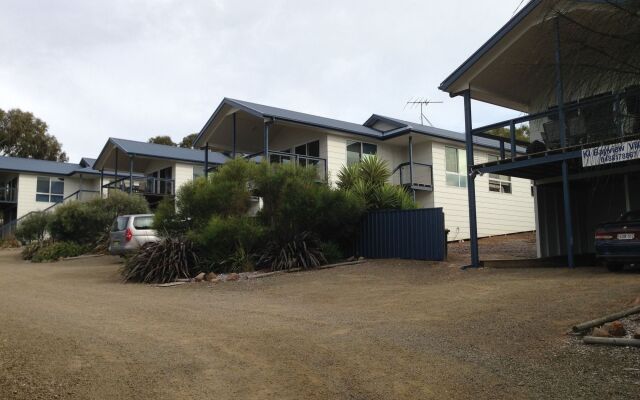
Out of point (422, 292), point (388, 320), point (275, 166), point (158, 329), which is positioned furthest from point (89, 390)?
point (275, 166)

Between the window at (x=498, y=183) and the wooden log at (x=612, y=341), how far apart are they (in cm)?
1943

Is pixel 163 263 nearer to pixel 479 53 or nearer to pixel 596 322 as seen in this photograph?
pixel 479 53

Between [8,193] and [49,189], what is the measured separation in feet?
8.36

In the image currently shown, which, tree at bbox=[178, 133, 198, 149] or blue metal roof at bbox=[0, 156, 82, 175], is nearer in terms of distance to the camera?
blue metal roof at bbox=[0, 156, 82, 175]

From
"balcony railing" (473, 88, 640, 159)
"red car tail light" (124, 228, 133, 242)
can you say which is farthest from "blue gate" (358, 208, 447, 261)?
"red car tail light" (124, 228, 133, 242)

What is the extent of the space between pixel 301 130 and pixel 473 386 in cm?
1911

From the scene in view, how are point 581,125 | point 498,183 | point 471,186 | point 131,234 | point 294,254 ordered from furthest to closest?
point 498,183, point 131,234, point 294,254, point 471,186, point 581,125

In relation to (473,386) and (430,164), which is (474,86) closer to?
(430,164)

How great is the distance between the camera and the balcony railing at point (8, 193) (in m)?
35.8

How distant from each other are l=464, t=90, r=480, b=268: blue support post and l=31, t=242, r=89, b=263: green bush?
1681cm

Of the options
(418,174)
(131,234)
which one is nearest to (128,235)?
(131,234)

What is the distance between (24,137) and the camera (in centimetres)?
4962

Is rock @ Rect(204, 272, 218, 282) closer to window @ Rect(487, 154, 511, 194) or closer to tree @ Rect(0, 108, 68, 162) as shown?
window @ Rect(487, 154, 511, 194)

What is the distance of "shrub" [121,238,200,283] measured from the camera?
13.8 meters
